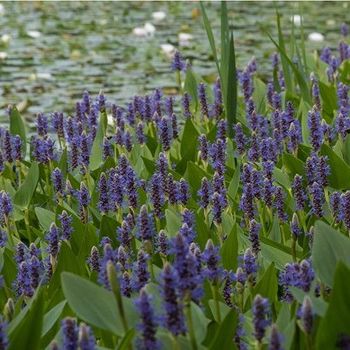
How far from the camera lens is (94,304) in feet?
7.14

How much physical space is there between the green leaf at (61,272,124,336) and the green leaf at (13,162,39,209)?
5.15 feet

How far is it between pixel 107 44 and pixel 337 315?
8740 millimetres

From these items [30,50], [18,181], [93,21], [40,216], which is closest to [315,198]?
[40,216]

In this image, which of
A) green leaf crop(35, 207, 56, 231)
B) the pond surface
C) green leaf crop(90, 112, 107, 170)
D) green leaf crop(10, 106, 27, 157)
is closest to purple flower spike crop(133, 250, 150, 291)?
green leaf crop(35, 207, 56, 231)

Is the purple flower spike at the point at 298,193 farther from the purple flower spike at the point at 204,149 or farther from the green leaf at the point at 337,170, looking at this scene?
the purple flower spike at the point at 204,149

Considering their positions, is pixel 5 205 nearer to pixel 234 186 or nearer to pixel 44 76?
pixel 234 186

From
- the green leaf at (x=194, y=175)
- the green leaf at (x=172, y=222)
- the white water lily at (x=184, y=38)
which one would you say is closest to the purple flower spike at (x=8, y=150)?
the green leaf at (x=194, y=175)

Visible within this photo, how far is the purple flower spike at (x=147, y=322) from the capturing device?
187cm

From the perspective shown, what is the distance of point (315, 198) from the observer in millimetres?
3055

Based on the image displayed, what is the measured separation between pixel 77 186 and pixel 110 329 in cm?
183

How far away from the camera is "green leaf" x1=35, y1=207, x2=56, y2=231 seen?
3.42m

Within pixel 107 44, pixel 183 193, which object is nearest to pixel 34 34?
pixel 107 44

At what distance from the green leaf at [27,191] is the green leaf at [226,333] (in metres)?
1.73

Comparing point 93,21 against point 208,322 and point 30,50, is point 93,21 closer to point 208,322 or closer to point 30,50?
point 30,50
